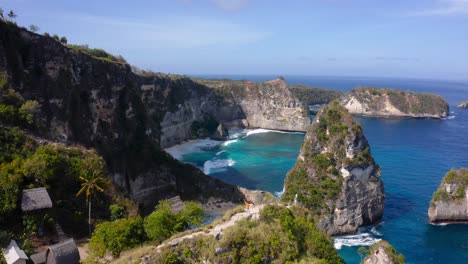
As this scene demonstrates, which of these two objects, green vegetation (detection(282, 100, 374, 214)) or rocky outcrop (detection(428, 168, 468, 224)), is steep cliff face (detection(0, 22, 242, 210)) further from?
rocky outcrop (detection(428, 168, 468, 224))

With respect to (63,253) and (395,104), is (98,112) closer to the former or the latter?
(63,253)

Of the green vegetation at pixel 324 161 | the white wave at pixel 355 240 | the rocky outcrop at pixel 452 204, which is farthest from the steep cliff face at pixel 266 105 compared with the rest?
the white wave at pixel 355 240

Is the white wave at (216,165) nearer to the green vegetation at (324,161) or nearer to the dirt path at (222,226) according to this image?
the green vegetation at (324,161)

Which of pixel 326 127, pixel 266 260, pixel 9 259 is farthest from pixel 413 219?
pixel 9 259

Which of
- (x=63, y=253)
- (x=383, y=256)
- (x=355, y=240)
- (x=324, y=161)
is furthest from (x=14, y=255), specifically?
(x=324, y=161)

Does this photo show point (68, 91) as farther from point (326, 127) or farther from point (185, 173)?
point (326, 127)

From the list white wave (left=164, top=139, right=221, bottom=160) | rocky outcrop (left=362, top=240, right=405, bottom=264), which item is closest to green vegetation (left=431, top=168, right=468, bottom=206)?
rocky outcrop (left=362, top=240, right=405, bottom=264)
